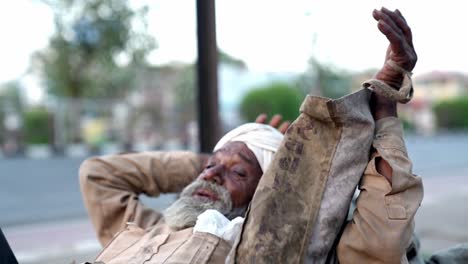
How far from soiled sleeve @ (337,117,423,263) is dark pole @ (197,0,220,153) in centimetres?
121

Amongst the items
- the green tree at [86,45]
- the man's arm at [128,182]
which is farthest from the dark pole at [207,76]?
the green tree at [86,45]

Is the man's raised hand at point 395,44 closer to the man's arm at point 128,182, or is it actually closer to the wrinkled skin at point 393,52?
the wrinkled skin at point 393,52

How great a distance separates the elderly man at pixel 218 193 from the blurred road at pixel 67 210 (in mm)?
563

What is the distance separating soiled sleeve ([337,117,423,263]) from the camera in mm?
1649

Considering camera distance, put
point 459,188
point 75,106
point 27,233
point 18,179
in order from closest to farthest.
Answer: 1. point 27,233
2. point 459,188
3. point 18,179
4. point 75,106

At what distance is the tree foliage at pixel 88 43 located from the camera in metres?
20.9

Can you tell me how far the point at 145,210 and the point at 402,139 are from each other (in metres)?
1.08

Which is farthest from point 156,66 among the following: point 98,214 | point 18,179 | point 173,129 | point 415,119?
point 98,214

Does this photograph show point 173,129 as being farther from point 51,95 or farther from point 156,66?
point 51,95

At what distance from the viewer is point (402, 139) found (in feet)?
5.83

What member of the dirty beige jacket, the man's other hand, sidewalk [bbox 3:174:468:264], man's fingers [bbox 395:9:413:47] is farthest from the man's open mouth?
sidewalk [bbox 3:174:468:264]

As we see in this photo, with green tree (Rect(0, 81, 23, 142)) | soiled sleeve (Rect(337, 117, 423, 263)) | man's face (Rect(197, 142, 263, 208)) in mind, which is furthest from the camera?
green tree (Rect(0, 81, 23, 142))

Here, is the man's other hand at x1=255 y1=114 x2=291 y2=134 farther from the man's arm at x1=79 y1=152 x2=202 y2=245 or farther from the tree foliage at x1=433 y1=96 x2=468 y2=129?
the tree foliage at x1=433 y1=96 x2=468 y2=129

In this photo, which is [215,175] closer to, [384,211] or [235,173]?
[235,173]
